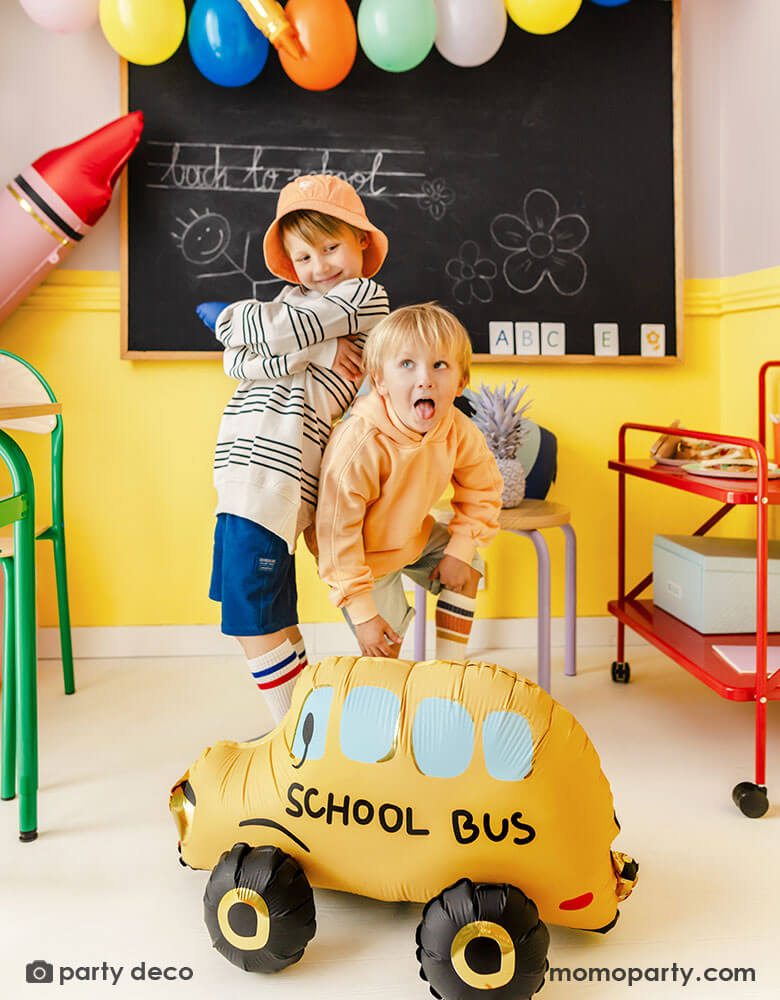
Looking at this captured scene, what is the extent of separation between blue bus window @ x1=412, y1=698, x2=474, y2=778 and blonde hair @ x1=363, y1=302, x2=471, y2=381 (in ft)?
2.05

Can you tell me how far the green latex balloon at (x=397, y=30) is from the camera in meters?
2.00

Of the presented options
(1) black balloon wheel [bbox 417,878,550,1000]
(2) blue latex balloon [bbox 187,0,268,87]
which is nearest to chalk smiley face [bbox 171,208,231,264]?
(2) blue latex balloon [bbox 187,0,268,87]

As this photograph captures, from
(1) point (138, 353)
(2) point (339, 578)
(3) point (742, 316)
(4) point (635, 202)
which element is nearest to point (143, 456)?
(1) point (138, 353)

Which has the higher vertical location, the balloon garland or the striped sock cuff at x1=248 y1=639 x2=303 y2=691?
the balloon garland

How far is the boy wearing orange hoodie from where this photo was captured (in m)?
1.37

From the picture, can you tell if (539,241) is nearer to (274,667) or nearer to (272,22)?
(272,22)

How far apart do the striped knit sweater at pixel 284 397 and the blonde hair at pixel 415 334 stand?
0.11 metres

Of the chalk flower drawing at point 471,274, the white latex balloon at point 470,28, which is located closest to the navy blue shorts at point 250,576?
the chalk flower drawing at point 471,274

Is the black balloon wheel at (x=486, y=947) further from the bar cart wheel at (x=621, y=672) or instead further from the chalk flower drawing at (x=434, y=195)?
the chalk flower drawing at (x=434, y=195)

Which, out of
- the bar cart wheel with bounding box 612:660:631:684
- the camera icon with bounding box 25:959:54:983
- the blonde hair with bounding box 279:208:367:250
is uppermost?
the blonde hair with bounding box 279:208:367:250

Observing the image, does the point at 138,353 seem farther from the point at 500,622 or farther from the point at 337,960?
the point at 337,960

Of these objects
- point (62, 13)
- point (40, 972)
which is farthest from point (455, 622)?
point (62, 13)

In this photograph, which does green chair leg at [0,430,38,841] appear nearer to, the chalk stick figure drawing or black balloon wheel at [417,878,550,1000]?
black balloon wheel at [417,878,550,1000]

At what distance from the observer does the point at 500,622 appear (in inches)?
96.2
